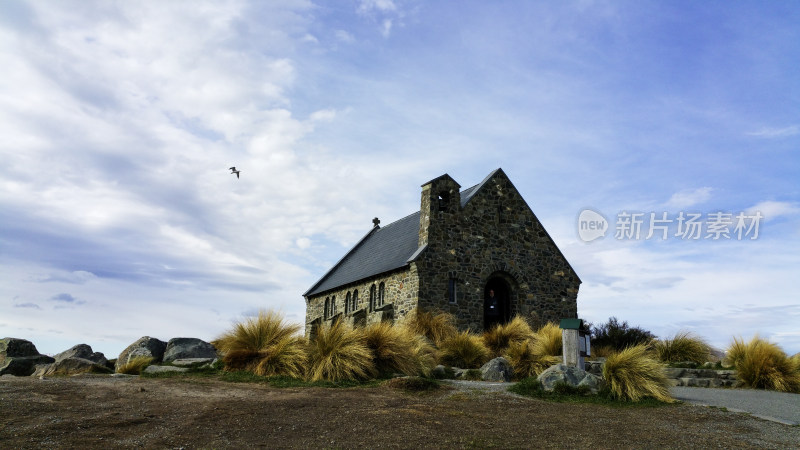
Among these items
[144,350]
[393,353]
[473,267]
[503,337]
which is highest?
[473,267]

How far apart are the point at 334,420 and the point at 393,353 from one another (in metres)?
5.32

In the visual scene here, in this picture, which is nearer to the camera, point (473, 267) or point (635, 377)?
point (635, 377)

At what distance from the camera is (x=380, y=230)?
35156 mm

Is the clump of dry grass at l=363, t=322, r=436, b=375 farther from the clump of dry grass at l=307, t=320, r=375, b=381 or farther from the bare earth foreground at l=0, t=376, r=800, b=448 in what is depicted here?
the bare earth foreground at l=0, t=376, r=800, b=448

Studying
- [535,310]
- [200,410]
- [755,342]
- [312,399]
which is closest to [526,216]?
[535,310]

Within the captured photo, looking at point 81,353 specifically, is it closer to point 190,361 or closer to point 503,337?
point 190,361

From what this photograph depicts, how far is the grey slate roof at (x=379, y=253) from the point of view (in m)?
24.9

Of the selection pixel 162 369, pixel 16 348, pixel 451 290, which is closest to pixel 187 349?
pixel 162 369

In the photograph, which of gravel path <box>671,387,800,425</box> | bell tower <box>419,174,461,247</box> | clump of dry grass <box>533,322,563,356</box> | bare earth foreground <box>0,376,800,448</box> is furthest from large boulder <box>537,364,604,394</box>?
bell tower <box>419,174,461,247</box>

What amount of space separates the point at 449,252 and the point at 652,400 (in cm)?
1240

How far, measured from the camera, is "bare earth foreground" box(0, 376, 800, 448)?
707 centimetres

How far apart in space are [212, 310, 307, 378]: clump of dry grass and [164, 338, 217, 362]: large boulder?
235cm

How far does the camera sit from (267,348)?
13828mm

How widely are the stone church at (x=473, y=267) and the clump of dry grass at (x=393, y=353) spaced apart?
747 cm
